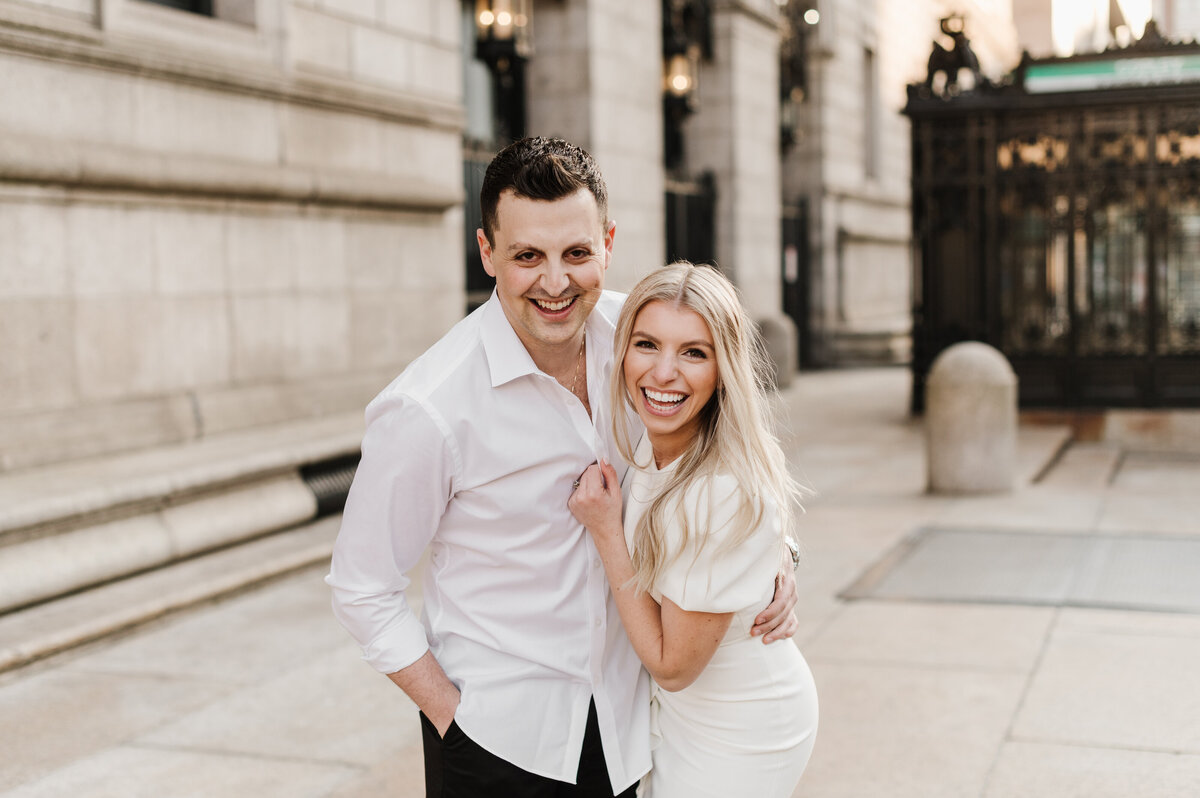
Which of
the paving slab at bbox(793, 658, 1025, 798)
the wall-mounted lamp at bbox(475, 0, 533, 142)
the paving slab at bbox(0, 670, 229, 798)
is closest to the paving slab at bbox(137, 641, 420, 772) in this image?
the paving slab at bbox(0, 670, 229, 798)

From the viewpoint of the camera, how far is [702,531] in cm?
253

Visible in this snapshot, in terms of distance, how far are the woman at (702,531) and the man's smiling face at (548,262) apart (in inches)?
4.5

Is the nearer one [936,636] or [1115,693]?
[1115,693]

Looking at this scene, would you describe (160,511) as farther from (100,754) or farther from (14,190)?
(100,754)

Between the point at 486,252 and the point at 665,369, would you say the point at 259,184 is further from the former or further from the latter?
the point at 665,369

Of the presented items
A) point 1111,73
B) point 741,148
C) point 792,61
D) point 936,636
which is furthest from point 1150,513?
point 792,61

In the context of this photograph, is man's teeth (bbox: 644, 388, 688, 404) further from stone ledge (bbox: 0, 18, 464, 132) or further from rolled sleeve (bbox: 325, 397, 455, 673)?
stone ledge (bbox: 0, 18, 464, 132)

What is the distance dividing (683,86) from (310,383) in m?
9.92

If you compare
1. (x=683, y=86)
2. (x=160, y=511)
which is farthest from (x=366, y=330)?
(x=683, y=86)

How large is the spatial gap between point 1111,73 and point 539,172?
13.7 metres

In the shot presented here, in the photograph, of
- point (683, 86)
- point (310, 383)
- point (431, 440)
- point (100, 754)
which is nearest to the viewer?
point (431, 440)

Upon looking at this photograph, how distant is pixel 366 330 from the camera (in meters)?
10.0

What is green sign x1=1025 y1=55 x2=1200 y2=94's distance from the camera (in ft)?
47.2

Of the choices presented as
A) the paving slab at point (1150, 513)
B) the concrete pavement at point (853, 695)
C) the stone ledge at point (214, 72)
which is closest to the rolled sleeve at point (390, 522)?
the concrete pavement at point (853, 695)
